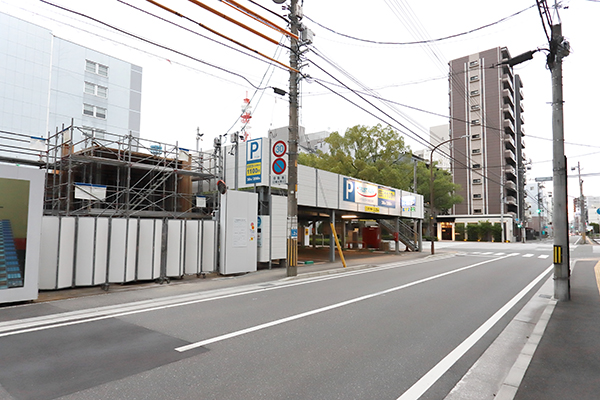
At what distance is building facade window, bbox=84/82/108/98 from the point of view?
4009 cm

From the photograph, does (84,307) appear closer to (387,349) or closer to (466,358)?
(387,349)

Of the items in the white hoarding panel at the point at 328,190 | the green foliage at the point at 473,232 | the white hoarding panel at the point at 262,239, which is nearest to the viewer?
the white hoarding panel at the point at 262,239

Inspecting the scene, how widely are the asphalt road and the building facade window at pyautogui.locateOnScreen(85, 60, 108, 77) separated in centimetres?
4023

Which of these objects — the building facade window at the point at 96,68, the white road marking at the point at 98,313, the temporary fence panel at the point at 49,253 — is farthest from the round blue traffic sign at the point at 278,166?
the building facade window at the point at 96,68

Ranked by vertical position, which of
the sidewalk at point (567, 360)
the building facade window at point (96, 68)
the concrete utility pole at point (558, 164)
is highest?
the building facade window at point (96, 68)

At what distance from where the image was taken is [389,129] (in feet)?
127

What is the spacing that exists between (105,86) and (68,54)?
457cm

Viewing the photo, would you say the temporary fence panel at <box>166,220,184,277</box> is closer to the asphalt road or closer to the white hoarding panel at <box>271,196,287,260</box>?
the asphalt road

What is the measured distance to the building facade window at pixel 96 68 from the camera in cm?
4025

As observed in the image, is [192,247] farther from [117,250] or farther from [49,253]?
[49,253]

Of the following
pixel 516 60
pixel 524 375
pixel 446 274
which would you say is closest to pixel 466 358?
pixel 524 375

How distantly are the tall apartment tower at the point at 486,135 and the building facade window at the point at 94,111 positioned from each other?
5517 cm

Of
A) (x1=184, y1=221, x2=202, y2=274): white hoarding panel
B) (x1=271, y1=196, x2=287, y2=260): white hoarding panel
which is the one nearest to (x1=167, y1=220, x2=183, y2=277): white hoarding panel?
(x1=184, y1=221, x2=202, y2=274): white hoarding panel

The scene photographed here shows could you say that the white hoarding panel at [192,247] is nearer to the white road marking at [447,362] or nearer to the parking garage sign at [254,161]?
the parking garage sign at [254,161]
